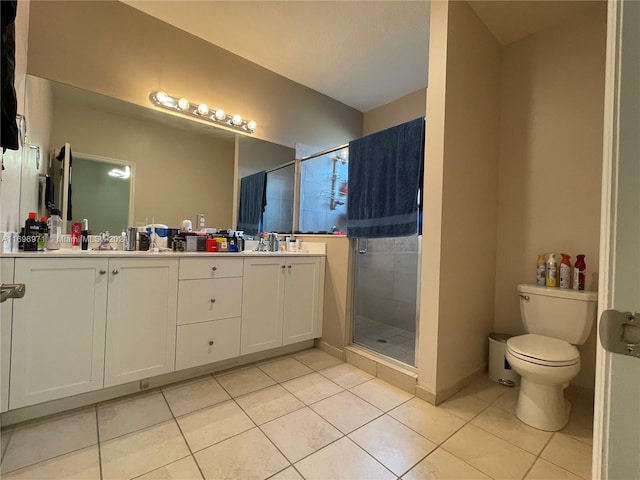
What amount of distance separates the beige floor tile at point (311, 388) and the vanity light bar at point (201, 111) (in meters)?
2.16

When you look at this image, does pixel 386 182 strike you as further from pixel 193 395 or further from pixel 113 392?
pixel 113 392

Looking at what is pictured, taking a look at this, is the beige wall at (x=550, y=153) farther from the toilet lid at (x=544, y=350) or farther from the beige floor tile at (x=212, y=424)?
the beige floor tile at (x=212, y=424)

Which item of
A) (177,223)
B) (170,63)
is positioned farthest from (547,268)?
(170,63)

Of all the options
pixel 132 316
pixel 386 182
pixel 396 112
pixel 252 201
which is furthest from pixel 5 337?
pixel 396 112

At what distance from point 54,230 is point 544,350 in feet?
9.63

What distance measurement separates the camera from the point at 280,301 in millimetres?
2252

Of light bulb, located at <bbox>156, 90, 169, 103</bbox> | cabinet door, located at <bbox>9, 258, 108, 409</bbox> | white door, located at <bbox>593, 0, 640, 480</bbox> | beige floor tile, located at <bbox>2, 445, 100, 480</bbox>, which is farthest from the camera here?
light bulb, located at <bbox>156, 90, 169, 103</bbox>

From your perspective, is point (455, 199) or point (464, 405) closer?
point (464, 405)

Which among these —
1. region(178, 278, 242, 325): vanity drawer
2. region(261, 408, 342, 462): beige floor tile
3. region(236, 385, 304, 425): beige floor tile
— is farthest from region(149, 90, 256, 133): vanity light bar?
region(261, 408, 342, 462): beige floor tile

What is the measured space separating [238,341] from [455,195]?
1.77m

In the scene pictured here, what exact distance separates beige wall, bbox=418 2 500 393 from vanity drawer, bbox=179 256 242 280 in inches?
50.0

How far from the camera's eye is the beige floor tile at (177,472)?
3.74 ft

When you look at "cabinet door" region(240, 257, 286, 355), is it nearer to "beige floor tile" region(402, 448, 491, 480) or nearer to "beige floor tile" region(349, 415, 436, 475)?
"beige floor tile" region(349, 415, 436, 475)

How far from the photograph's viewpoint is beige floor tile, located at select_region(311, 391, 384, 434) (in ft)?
4.97
